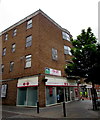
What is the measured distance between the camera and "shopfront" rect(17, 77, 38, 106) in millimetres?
12555

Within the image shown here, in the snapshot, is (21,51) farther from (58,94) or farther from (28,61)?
(58,94)

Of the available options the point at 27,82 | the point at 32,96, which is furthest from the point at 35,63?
Answer: the point at 32,96

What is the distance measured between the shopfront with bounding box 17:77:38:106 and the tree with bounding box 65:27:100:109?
485 centimetres

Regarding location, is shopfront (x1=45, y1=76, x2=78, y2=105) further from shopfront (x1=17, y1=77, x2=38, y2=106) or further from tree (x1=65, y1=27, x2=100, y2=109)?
tree (x1=65, y1=27, x2=100, y2=109)

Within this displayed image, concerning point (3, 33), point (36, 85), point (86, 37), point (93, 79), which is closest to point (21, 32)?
point (3, 33)

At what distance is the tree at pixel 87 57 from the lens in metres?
9.10

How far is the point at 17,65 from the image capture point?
→ 1572 cm

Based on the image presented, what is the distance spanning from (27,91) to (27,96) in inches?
23.1

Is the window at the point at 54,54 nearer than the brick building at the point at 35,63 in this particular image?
No

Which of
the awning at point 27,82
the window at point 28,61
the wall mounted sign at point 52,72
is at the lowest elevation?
the awning at point 27,82

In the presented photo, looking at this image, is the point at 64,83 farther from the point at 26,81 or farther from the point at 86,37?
the point at 86,37

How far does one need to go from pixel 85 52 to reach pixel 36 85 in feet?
21.4

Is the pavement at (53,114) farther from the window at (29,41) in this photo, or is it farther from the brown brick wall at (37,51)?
the window at (29,41)

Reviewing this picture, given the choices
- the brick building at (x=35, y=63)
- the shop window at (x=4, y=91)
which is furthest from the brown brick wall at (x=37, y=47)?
the shop window at (x=4, y=91)
